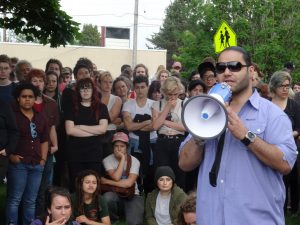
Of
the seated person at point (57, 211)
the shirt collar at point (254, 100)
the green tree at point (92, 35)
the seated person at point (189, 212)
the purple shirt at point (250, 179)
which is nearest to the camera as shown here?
the purple shirt at point (250, 179)

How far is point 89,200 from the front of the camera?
23.8 feet

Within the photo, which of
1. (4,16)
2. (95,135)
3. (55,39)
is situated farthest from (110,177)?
(4,16)

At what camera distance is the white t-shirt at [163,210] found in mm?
7645

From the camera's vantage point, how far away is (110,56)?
42.5 m

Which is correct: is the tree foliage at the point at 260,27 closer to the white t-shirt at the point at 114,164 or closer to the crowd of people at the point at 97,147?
the crowd of people at the point at 97,147

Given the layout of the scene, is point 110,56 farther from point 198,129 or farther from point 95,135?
point 198,129

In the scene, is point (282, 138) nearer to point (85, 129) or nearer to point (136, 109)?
point (85, 129)

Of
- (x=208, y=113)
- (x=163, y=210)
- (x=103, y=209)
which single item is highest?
(x=208, y=113)

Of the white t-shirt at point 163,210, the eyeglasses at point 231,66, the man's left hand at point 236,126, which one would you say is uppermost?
the eyeglasses at point 231,66

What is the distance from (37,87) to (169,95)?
1.85m

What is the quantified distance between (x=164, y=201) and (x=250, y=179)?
4.52 meters

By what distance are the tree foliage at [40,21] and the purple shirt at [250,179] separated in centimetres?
539

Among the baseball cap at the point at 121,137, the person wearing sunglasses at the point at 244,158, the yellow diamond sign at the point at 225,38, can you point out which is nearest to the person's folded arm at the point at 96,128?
the baseball cap at the point at 121,137

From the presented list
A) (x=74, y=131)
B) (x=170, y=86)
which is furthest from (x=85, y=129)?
(x=170, y=86)
